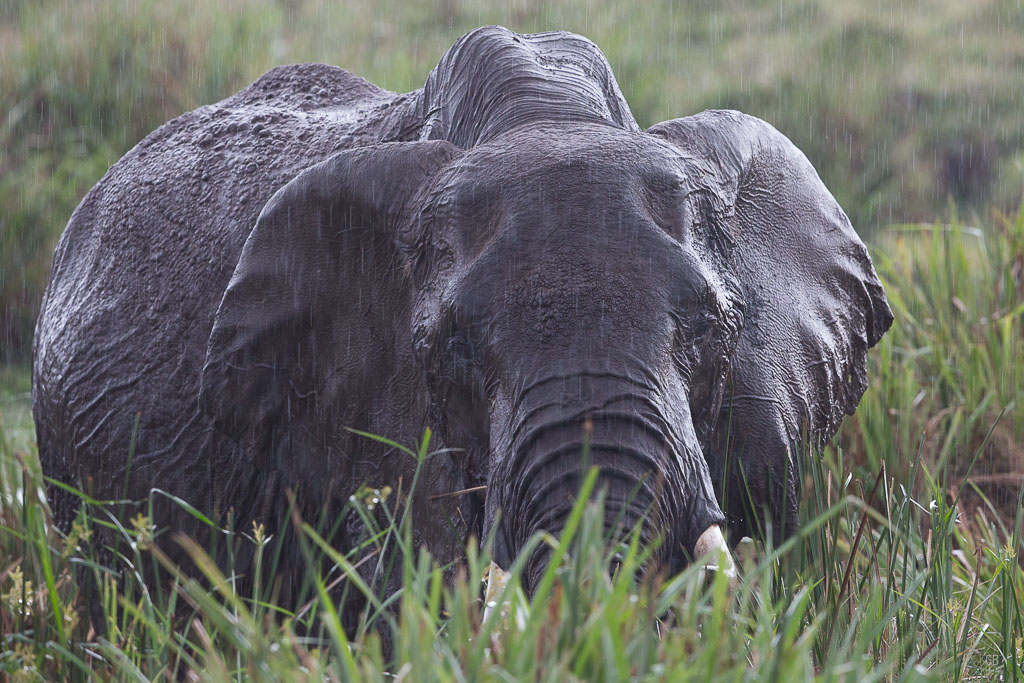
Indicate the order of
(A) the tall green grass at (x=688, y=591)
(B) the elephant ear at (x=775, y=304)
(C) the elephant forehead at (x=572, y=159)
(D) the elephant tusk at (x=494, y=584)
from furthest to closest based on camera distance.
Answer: (B) the elephant ear at (x=775, y=304), (C) the elephant forehead at (x=572, y=159), (D) the elephant tusk at (x=494, y=584), (A) the tall green grass at (x=688, y=591)

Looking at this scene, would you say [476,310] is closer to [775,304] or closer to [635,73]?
[775,304]

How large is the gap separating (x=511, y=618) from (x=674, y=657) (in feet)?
0.64

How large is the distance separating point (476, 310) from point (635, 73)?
10.4 meters

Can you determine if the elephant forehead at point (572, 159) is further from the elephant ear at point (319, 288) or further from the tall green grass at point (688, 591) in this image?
the tall green grass at point (688, 591)

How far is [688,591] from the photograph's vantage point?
1562mm

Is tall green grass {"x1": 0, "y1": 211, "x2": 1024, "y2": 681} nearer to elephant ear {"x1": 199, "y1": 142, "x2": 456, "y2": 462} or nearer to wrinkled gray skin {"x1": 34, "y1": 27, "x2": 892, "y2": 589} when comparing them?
wrinkled gray skin {"x1": 34, "y1": 27, "x2": 892, "y2": 589}

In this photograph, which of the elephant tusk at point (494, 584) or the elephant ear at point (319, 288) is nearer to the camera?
the elephant tusk at point (494, 584)

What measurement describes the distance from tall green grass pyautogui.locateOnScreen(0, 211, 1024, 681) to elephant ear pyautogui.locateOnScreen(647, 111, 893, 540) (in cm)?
9

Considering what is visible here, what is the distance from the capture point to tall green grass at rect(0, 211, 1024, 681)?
139 cm

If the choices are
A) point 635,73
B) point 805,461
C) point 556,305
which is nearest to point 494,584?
point 556,305

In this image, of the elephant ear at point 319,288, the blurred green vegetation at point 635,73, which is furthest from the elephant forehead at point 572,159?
the blurred green vegetation at point 635,73

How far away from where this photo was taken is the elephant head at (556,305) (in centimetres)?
205

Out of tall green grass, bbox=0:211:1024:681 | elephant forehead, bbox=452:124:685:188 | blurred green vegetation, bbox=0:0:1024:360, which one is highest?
elephant forehead, bbox=452:124:685:188

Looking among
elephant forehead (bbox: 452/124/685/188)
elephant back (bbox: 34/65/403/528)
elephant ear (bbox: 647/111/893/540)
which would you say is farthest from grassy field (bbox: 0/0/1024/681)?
elephant forehead (bbox: 452/124/685/188)
